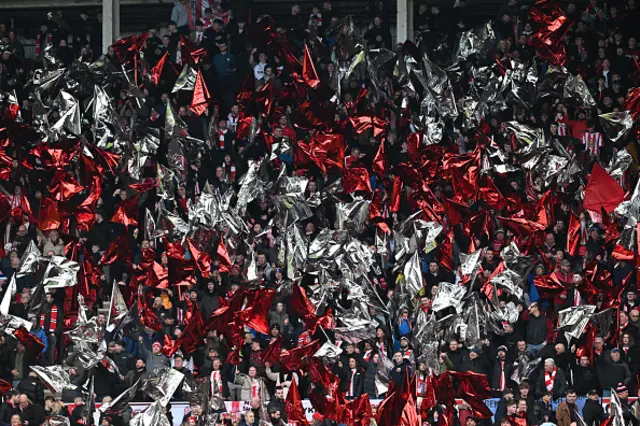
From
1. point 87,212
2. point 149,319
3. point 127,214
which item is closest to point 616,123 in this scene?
point 127,214

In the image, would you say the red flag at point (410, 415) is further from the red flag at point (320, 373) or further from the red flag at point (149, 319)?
the red flag at point (149, 319)

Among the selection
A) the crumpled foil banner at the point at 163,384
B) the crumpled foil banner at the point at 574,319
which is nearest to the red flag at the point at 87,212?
the crumpled foil banner at the point at 163,384

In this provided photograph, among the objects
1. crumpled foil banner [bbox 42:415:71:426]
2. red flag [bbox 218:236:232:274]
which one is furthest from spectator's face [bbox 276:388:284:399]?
red flag [bbox 218:236:232:274]

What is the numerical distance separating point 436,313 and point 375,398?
5.65 ft

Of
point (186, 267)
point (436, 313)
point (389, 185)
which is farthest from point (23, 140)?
point (436, 313)

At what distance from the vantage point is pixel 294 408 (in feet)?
61.7

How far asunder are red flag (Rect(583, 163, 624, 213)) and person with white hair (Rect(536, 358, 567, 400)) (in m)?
3.56

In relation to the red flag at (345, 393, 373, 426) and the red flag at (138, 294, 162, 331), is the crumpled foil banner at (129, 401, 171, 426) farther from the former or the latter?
the red flag at (345, 393, 373, 426)

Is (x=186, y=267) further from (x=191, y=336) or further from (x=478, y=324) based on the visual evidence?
(x=478, y=324)

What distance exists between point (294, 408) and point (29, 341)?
150 inches

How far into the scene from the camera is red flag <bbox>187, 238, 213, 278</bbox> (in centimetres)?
2158

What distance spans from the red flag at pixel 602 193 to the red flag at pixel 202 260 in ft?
17.7

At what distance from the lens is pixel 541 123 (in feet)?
76.8

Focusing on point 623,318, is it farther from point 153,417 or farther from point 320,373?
point 153,417
